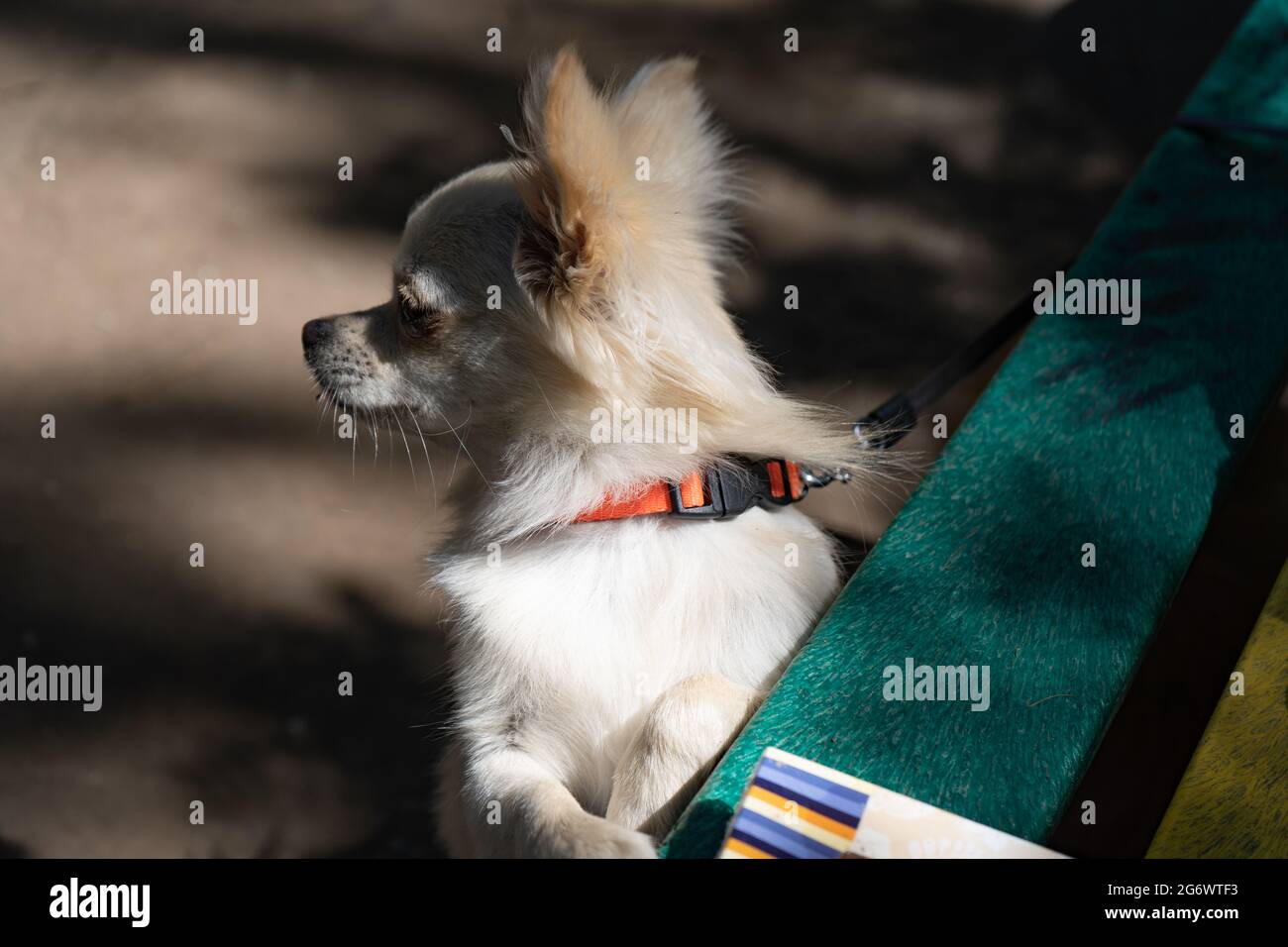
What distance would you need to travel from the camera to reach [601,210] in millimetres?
1694

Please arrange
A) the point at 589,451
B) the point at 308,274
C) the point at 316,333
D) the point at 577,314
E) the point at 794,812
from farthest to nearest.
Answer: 1. the point at 308,274
2. the point at 316,333
3. the point at 589,451
4. the point at 577,314
5. the point at 794,812

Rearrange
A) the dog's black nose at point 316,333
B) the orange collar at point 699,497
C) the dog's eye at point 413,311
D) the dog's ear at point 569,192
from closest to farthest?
1. the dog's ear at point 569,192
2. the orange collar at point 699,497
3. the dog's eye at point 413,311
4. the dog's black nose at point 316,333

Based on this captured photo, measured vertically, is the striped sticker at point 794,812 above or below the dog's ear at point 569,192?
below

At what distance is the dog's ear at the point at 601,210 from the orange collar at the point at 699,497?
10.4 inches

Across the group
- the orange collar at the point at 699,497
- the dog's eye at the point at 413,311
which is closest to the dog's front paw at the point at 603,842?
the orange collar at the point at 699,497

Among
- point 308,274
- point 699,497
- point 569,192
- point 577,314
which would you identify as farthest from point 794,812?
point 308,274

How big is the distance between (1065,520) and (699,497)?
0.73 metres

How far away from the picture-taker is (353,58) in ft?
15.1

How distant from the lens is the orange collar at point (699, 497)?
6.18ft

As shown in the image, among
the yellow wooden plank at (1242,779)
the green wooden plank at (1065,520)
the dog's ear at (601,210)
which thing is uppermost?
the dog's ear at (601,210)

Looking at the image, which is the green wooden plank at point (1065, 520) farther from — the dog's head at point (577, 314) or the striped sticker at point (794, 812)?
the dog's head at point (577, 314)

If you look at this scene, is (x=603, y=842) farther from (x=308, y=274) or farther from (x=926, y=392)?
(x=308, y=274)
